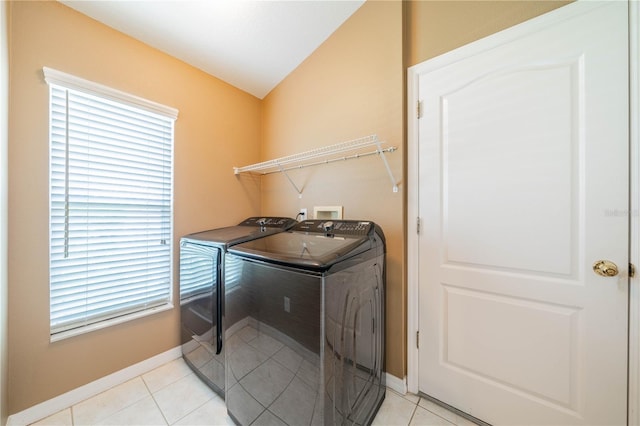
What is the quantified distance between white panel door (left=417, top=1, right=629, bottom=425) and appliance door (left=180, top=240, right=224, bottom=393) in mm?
1435

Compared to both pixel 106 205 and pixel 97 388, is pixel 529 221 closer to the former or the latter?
pixel 106 205

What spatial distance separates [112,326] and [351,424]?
182cm

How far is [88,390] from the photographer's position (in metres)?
1.55

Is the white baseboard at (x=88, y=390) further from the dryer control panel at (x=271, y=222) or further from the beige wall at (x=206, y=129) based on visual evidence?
the dryer control panel at (x=271, y=222)

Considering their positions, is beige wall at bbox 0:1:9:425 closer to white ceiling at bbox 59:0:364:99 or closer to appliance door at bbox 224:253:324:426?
white ceiling at bbox 59:0:364:99

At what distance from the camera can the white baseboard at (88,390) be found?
1.35 metres

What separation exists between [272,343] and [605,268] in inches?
64.5

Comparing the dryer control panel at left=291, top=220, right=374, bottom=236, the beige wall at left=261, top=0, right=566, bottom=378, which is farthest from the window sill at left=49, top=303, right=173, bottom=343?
the beige wall at left=261, top=0, right=566, bottom=378

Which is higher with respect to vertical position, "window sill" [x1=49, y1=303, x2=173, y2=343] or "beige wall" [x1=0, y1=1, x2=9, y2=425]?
"beige wall" [x1=0, y1=1, x2=9, y2=425]

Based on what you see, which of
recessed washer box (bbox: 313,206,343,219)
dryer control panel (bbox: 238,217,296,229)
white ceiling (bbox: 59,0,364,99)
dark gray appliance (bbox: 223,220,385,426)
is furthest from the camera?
dryer control panel (bbox: 238,217,296,229)

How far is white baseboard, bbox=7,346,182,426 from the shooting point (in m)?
1.35

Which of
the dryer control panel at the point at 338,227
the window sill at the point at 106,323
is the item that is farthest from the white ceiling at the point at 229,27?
the window sill at the point at 106,323

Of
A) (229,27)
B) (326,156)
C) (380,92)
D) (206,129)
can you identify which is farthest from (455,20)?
(206,129)

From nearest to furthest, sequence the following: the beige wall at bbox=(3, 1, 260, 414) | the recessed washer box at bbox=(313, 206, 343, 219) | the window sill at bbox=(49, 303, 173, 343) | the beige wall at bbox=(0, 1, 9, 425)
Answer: the beige wall at bbox=(0, 1, 9, 425) < the beige wall at bbox=(3, 1, 260, 414) < the window sill at bbox=(49, 303, 173, 343) < the recessed washer box at bbox=(313, 206, 343, 219)
